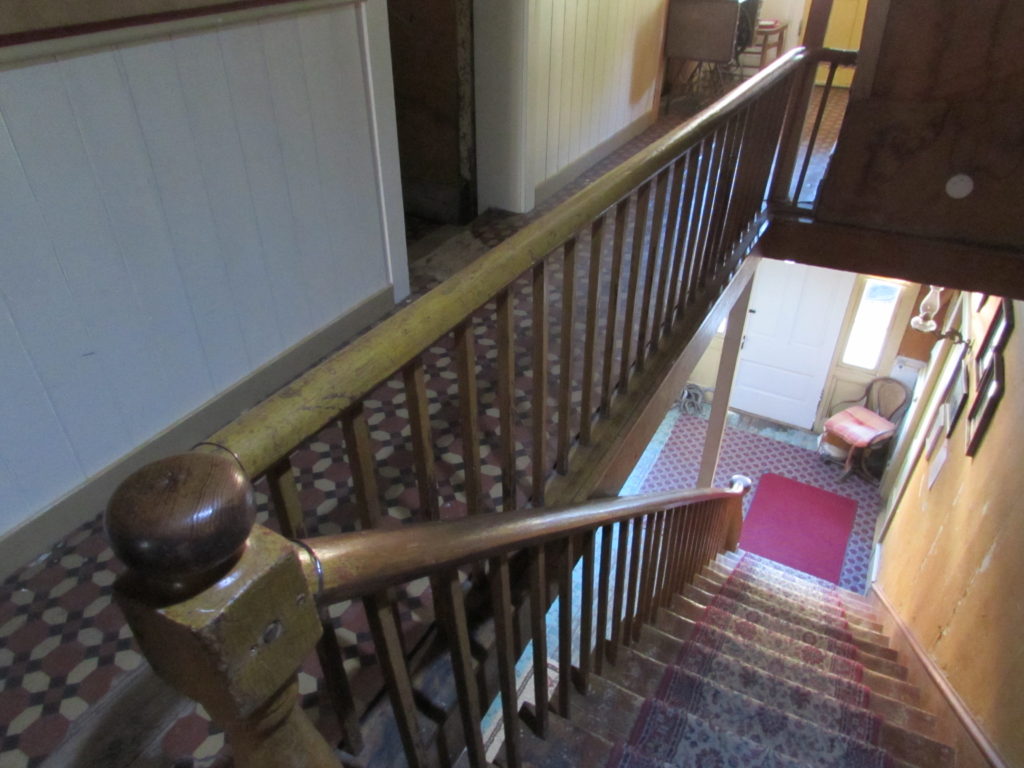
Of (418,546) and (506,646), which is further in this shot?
(506,646)

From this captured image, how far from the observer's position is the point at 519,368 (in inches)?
98.7

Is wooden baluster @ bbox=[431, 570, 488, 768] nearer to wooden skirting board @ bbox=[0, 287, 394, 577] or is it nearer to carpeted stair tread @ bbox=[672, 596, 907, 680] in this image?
wooden skirting board @ bbox=[0, 287, 394, 577]

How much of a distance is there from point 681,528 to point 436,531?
2003 mm

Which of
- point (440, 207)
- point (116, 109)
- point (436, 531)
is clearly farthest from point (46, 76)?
point (440, 207)

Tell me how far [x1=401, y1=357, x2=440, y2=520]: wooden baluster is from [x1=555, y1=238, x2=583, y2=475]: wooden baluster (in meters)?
0.50

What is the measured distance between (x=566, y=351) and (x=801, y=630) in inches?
103

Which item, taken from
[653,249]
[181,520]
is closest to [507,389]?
[653,249]

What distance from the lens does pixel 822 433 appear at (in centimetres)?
755

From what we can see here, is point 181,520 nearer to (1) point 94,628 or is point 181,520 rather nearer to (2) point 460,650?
(2) point 460,650

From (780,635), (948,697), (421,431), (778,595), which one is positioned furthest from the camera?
(778,595)

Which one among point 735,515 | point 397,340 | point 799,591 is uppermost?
point 397,340

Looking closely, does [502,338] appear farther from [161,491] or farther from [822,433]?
[822,433]

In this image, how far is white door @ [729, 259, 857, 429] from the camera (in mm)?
6961

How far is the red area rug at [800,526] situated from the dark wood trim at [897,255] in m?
3.66
